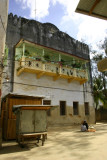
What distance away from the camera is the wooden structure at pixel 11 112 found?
29.3 feet

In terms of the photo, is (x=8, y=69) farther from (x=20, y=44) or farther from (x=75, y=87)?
(x=75, y=87)

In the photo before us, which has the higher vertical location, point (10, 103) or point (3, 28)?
point (3, 28)

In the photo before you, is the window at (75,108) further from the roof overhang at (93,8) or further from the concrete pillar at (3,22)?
the roof overhang at (93,8)

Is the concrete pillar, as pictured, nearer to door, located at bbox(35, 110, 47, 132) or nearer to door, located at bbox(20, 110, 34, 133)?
door, located at bbox(20, 110, 34, 133)

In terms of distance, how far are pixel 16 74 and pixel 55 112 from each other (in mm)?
6003

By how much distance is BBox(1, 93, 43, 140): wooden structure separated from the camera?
8.93 metres

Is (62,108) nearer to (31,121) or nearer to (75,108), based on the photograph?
(75,108)

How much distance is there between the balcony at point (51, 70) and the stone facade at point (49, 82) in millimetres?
623

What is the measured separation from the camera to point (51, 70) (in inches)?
595

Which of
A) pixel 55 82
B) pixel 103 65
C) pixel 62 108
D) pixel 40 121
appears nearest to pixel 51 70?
pixel 55 82

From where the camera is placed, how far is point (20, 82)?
45.5 feet

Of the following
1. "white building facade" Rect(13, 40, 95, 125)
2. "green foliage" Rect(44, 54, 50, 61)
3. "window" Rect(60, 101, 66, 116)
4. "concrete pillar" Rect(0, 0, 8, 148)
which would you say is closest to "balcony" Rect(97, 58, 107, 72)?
"concrete pillar" Rect(0, 0, 8, 148)

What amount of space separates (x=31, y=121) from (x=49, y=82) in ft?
29.4

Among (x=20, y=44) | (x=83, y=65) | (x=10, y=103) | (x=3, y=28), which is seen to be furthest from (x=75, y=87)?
(x=3, y=28)
